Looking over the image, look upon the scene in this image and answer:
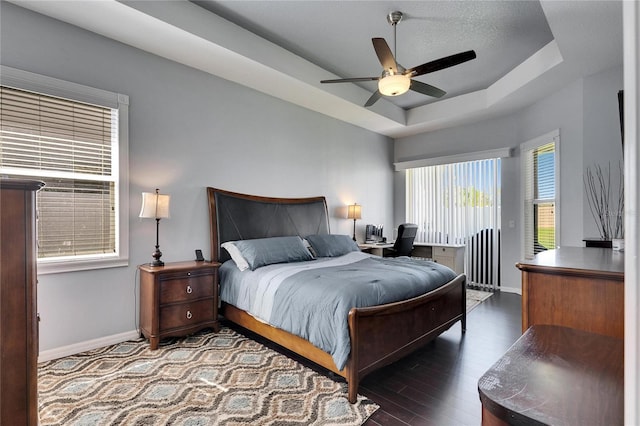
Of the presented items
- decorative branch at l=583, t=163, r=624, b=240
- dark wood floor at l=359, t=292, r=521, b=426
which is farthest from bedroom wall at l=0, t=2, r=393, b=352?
decorative branch at l=583, t=163, r=624, b=240

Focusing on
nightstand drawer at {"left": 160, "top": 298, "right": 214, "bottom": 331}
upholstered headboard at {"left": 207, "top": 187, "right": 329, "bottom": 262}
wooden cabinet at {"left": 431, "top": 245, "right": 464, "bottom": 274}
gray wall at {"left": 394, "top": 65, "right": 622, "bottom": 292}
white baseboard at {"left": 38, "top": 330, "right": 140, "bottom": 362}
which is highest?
gray wall at {"left": 394, "top": 65, "right": 622, "bottom": 292}

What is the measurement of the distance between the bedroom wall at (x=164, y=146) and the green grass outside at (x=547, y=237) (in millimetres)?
3202

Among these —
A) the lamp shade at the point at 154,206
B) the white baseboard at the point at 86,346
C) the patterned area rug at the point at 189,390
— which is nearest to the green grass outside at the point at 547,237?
the patterned area rug at the point at 189,390

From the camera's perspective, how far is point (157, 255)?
3.13 meters

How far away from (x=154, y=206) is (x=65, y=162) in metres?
0.80

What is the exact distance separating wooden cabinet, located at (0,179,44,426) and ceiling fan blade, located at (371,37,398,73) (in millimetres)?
2366

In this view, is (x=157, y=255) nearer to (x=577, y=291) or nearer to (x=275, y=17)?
(x=275, y=17)

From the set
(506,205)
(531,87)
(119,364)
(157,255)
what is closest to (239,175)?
(157,255)

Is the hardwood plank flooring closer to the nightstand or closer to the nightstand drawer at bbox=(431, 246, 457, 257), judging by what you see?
the nightstand

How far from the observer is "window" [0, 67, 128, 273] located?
103 inches

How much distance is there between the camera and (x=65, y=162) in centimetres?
286

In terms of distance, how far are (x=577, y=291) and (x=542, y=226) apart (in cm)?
390

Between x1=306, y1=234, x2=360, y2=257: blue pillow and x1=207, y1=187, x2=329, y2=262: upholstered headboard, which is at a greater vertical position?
x1=207, y1=187, x2=329, y2=262: upholstered headboard

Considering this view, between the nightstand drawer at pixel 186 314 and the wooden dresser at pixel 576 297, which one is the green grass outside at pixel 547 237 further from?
the nightstand drawer at pixel 186 314
